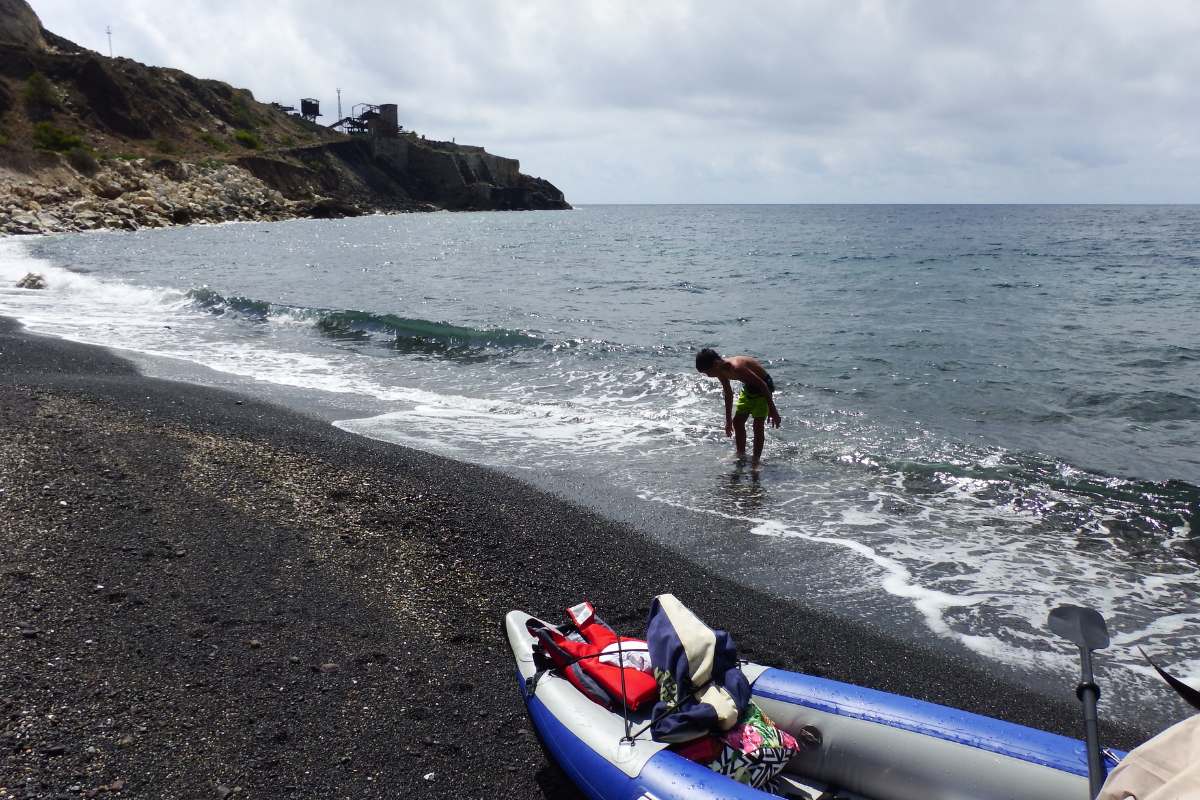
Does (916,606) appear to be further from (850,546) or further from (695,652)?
(695,652)

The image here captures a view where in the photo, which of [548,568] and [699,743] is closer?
[699,743]

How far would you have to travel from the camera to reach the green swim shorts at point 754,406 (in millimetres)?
8961

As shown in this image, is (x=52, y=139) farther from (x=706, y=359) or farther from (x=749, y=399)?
(x=706, y=359)

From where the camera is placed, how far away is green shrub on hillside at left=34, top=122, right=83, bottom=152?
177 ft

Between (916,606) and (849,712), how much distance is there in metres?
2.55

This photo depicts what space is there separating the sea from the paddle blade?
6.54ft

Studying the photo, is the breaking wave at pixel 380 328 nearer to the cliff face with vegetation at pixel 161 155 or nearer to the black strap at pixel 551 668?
the black strap at pixel 551 668

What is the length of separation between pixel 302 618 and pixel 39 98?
73802mm

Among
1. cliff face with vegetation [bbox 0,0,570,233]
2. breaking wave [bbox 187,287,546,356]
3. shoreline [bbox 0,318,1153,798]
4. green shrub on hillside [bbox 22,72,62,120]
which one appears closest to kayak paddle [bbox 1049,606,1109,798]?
shoreline [bbox 0,318,1153,798]

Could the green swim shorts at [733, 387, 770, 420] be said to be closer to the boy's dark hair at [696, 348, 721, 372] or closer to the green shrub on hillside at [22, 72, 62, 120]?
the boy's dark hair at [696, 348, 721, 372]

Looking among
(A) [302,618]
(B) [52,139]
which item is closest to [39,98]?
(B) [52,139]

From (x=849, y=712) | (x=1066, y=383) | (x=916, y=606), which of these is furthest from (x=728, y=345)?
(x=849, y=712)

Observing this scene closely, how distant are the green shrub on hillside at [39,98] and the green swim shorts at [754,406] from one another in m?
70.0

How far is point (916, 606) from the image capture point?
570 centimetres
